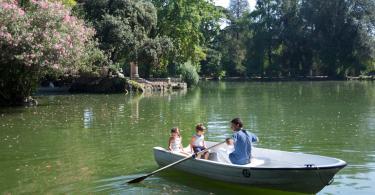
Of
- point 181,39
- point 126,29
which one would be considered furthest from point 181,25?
point 126,29

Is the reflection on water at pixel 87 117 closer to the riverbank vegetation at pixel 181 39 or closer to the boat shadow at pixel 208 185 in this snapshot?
the riverbank vegetation at pixel 181 39

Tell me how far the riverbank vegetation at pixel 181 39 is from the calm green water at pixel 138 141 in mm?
3542

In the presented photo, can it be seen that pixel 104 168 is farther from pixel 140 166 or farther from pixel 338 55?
pixel 338 55

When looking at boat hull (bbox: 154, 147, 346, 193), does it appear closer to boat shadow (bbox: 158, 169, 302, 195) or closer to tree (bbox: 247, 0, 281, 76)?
boat shadow (bbox: 158, 169, 302, 195)

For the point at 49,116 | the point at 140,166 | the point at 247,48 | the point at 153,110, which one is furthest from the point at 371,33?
the point at 140,166

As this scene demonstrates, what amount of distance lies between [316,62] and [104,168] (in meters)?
81.3

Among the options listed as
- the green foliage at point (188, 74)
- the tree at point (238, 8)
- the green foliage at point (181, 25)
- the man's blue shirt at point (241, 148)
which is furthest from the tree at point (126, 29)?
the tree at point (238, 8)

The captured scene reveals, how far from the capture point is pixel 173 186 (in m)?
11.3

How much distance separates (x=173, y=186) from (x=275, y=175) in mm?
2533

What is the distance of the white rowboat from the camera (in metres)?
9.47

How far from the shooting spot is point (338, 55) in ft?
278

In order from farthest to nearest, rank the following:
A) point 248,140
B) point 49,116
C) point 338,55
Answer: point 338,55 < point 49,116 < point 248,140

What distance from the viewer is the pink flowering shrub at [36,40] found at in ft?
86.1

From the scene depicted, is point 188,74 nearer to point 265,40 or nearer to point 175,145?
point 265,40
